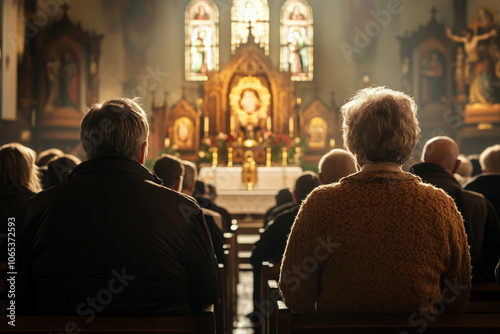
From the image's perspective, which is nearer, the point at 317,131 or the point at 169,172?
the point at 169,172

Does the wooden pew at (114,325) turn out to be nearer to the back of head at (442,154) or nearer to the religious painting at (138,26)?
the back of head at (442,154)

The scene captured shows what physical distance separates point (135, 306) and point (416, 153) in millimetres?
13884

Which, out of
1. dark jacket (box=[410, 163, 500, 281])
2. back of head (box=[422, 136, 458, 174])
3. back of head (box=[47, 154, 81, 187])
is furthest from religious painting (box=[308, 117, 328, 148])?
dark jacket (box=[410, 163, 500, 281])

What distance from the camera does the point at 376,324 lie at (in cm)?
175

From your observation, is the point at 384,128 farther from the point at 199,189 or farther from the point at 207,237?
the point at 199,189

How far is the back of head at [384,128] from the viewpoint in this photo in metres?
2.09

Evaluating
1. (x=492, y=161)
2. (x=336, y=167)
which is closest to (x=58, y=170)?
(x=336, y=167)

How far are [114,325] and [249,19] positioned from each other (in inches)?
638

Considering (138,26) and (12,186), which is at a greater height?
(138,26)

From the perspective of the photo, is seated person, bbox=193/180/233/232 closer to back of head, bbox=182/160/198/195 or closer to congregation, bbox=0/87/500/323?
back of head, bbox=182/160/198/195

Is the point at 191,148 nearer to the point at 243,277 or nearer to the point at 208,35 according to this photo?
the point at 208,35

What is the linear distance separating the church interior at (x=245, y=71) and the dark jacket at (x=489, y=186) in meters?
7.06

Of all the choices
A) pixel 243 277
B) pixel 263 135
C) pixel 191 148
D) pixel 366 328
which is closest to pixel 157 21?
pixel 191 148

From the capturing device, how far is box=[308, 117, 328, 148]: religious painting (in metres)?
15.2
